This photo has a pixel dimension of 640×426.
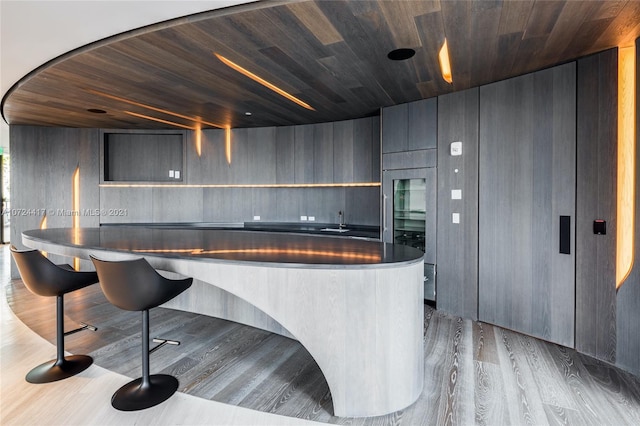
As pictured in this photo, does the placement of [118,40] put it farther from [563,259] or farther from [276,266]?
[563,259]

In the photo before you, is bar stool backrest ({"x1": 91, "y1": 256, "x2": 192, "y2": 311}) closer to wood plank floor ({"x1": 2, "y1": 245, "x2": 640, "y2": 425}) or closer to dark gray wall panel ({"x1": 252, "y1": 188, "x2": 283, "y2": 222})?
wood plank floor ({"x1": 2, "y1": 245, "x2": 640, "y2": 425})

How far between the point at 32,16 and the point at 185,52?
36.2 inches

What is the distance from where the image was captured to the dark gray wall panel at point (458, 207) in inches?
132

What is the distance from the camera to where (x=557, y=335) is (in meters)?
2.82

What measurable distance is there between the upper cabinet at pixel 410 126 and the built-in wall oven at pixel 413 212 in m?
0.28

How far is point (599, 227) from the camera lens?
254cm

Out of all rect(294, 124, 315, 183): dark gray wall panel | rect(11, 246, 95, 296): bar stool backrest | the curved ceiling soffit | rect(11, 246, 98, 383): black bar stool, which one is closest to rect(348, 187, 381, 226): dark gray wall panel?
rect(294, 124, 315, 183): dark gray wall panel

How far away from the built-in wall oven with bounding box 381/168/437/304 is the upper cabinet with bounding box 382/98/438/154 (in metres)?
0.28

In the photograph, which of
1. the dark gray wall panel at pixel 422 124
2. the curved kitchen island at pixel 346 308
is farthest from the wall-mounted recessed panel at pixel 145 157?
the curved kitchen island at pixel 346 308

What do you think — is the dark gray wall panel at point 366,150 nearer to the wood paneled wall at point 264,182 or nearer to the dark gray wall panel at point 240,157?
the wood paneled wall at point 264,182

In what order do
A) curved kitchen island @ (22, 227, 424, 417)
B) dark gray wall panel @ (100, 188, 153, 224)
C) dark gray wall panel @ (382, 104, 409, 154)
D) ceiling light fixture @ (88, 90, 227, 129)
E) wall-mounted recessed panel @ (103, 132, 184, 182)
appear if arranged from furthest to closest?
wall-mounted recessed panel @ (103, 132, 184, 182), dark gray wall panel @ (100, 188, 153, 224), dark gray wall panel @ (382, 104, 409, 154), ceiling light fixture @ (88, 90, 227, 129), curved kitchen island @ (22, 227, 424, 417)

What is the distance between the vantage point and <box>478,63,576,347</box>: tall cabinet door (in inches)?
109

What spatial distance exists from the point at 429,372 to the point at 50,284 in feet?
8.50

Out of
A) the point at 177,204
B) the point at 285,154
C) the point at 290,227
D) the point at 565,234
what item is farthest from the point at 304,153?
the point at 565,234
